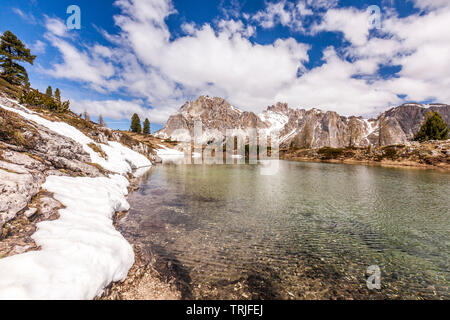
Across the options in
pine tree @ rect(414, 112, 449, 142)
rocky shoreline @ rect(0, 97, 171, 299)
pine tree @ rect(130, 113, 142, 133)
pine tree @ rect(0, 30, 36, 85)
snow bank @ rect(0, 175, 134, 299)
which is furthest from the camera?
pine tree @ rect(130, 113, 142, 133)

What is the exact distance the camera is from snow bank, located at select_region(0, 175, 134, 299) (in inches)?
191

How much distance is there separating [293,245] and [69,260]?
434 inches

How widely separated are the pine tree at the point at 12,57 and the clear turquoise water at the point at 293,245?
68.6 metres

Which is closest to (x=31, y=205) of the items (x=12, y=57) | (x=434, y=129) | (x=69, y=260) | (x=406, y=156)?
(x=69, y=260)

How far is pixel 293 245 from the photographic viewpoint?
35.4 ft

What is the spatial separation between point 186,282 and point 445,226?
2068 cm

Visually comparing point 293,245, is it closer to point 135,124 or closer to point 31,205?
point 31,205

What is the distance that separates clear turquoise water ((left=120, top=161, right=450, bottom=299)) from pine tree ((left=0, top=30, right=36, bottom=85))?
225 feet

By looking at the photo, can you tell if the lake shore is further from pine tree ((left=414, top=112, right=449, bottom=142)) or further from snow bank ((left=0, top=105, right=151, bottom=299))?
snow bank ((left=0, top=105, right=151, bottom=299))

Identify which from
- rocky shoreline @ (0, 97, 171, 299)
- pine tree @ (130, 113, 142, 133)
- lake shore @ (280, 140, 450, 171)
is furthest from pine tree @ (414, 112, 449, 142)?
pine tree @ (130, 113, 142, 133)

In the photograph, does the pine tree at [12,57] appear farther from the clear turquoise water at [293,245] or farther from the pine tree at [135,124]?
the pine tree at [135,124]

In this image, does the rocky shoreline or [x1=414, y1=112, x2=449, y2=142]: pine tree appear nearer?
the rocky shoreline

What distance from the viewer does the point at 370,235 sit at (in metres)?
Result: 12.4

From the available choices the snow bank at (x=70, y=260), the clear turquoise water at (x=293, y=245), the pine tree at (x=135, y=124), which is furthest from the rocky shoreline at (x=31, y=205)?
the pine tree at (x=135, y=124)
